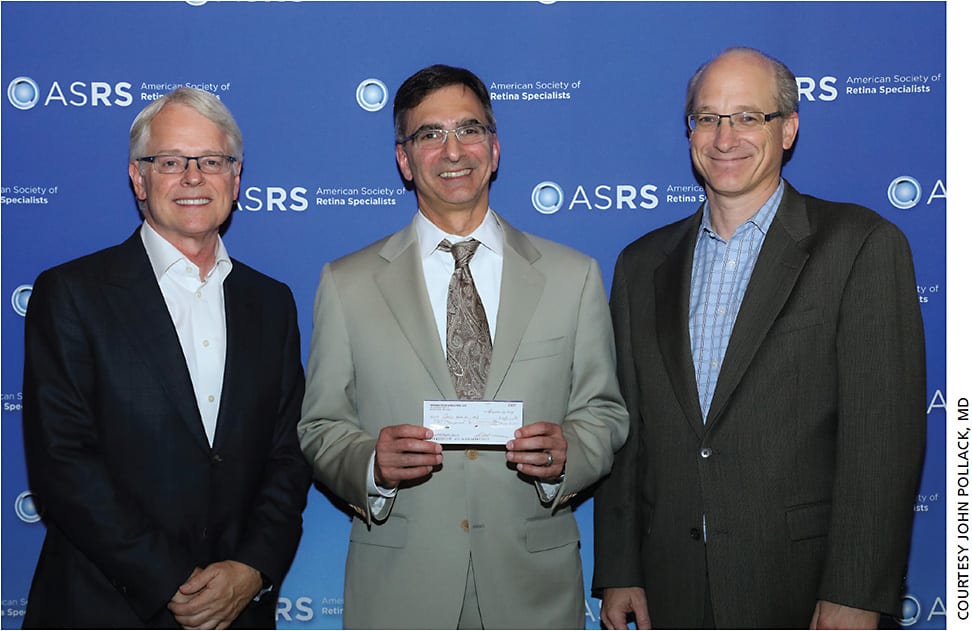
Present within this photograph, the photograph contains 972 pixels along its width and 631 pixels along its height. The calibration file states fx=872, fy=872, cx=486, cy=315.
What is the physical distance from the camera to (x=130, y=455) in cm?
293

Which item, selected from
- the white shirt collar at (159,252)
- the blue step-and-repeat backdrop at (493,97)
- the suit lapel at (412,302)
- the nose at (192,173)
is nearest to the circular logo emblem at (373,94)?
the blue step-and-repeat backdrop at (493,97)

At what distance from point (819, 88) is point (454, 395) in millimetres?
2218

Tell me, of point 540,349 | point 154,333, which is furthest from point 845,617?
point 154,333

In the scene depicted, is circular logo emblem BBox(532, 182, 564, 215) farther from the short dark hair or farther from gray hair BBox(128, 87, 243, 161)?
gray hair BBox(128, 87, 243, 161)

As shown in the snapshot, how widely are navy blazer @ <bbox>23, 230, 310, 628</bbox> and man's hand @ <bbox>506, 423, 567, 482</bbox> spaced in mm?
953

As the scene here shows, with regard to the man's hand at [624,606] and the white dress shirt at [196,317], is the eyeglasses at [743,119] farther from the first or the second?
the white dress shirt at [196,317]

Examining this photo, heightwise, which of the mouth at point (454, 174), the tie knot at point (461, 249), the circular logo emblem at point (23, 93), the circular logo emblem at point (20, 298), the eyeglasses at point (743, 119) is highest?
the circular logo emblem at point (23, 93)

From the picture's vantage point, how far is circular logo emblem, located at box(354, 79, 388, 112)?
12.6 feet

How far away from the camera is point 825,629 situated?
9.12 feet

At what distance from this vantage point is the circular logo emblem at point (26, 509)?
395 cm

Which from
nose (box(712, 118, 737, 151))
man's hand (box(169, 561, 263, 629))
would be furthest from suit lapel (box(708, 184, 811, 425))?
man's hand (box(169, 561, 263, 629))

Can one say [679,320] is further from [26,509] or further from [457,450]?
[26,509]

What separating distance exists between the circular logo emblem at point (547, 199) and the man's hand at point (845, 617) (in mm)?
1936
